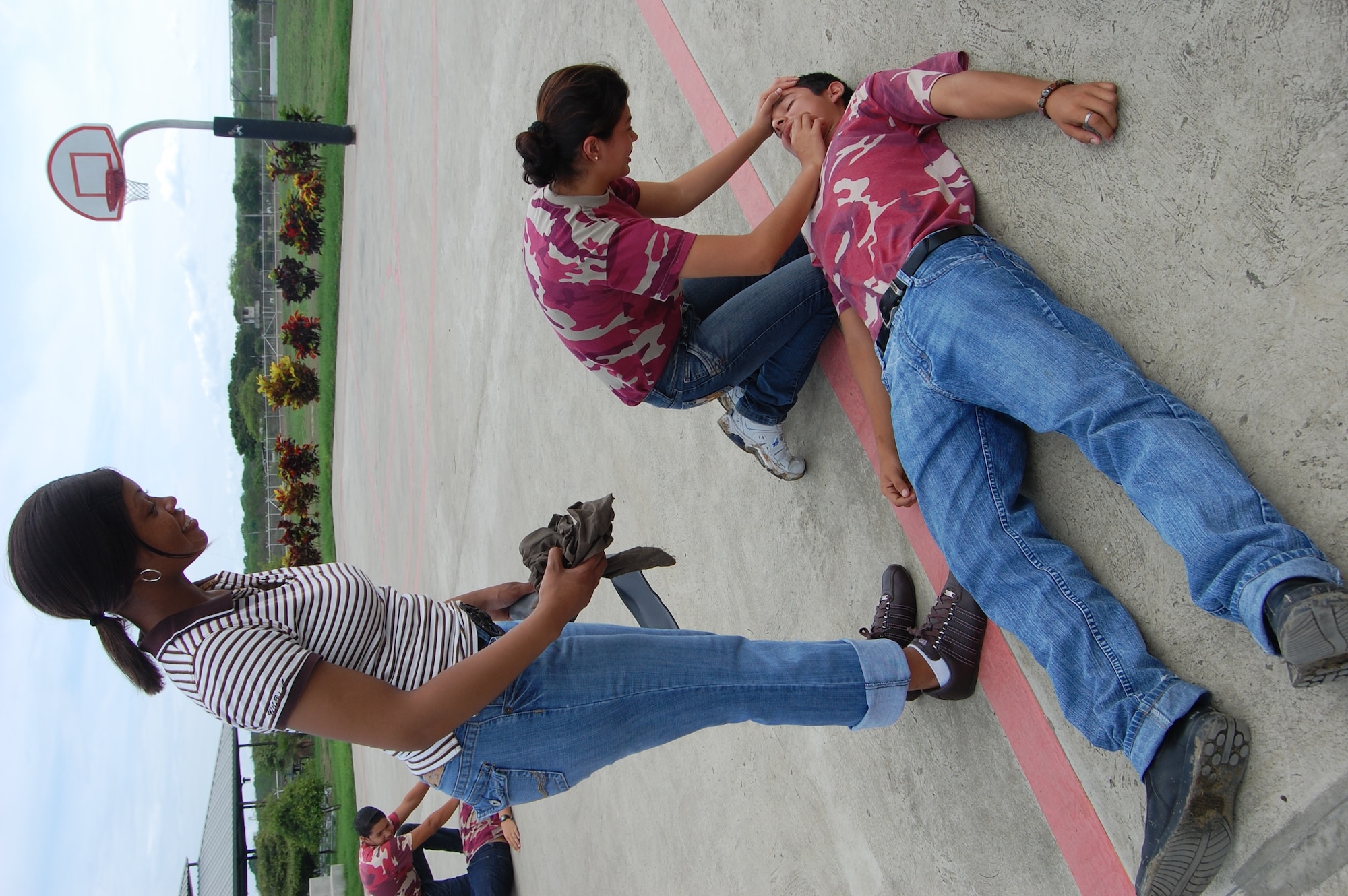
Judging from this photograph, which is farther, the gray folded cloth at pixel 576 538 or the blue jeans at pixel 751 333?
the blue jeans at pixel 751 333

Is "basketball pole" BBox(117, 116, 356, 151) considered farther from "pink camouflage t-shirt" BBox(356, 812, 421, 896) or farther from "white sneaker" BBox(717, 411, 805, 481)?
"white sneaker" BBox(717, 411, 805, 481)

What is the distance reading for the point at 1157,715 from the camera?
1.99 metres

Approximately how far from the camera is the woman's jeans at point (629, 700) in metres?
2.22

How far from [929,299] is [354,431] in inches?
458

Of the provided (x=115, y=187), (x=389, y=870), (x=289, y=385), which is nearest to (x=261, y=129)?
(x=115, y=187)

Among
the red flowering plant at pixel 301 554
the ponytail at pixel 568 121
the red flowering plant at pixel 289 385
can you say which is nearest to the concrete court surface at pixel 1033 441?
the ponytail at pixel 568 121

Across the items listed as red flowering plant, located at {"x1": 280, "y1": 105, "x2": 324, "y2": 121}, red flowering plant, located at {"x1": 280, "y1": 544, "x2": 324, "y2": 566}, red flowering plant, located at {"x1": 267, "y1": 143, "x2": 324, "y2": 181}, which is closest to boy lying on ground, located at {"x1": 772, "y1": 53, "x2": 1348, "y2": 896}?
red flowering plant, located at {"x1": 280, "y1": 105, "x2": 324, "y2": 121}

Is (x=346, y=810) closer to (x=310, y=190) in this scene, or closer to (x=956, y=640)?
(x=310, y=190)

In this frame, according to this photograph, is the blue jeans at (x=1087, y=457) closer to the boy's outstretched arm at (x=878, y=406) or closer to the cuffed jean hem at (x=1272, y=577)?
the cuffed jean hem at (x=1272, y=577)

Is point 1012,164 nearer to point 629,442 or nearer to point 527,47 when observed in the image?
point 629,442

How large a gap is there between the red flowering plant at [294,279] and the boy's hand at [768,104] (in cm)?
1075

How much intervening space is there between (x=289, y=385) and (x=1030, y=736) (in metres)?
12.0

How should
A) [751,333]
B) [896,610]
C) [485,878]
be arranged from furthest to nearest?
[485,878] < [751,333] < [896,610]

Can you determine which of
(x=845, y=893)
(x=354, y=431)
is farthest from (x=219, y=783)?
(x=845, y=893)
